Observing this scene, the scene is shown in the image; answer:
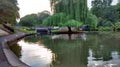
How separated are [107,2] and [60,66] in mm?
82742

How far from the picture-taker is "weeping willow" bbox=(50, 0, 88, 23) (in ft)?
146

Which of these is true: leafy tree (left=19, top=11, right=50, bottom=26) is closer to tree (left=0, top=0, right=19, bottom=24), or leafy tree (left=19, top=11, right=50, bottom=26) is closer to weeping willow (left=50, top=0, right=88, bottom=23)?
weeping willow (left=50, top=0, right=88, bottom=23)

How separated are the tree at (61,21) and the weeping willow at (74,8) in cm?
76

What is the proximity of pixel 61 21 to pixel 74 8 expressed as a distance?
3.64m

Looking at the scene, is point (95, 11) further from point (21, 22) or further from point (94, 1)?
point (21, 22)

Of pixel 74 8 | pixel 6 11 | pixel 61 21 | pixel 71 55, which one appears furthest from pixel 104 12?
pixel 71 55

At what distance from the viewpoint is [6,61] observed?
11.2m

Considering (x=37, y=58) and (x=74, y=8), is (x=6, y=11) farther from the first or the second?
(x=37, y=58)

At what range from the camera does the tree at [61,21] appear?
4473 centimetres

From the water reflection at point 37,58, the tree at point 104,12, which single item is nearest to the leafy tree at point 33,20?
the tree at point 104,12

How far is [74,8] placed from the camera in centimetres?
4475

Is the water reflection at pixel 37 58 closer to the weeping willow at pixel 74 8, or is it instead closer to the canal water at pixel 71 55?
the canal water at pixel 71 55

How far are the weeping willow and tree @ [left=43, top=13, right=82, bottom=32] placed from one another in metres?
0.76

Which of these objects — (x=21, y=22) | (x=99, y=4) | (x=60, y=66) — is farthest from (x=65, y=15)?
(x=21, y=22)
